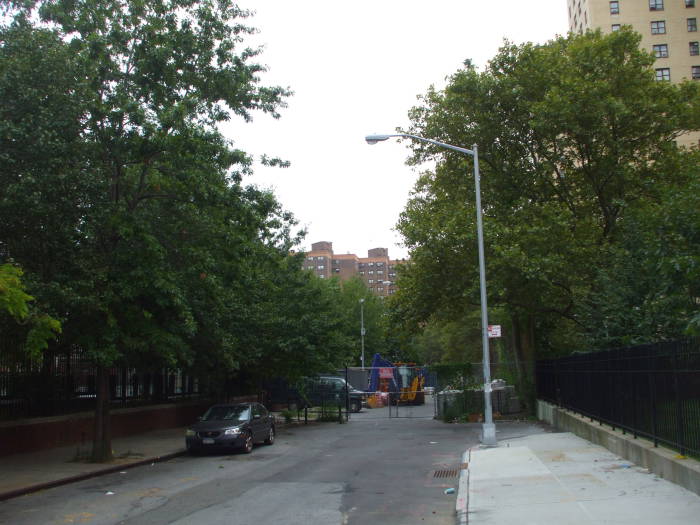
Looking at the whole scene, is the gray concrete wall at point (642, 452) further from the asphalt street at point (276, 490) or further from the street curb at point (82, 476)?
the street curb at point (82, 476)

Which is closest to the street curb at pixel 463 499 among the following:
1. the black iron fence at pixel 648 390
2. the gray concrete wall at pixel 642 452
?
the gray concrete wall at pixel 642 452

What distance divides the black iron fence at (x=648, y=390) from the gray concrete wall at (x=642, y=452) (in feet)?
0.57

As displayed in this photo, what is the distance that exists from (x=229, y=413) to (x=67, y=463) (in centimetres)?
475

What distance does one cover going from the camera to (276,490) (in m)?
12.4

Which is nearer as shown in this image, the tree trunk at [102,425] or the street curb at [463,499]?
the street curb at [463,499]

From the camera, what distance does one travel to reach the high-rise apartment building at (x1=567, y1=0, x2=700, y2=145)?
220ft

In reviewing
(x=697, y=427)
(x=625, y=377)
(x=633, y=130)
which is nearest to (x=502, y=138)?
(x=633, y=130)

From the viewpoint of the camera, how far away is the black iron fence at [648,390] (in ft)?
31.3

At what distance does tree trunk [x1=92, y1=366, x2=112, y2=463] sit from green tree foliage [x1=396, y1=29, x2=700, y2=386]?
13.5 m

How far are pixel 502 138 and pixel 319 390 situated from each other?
1504cm

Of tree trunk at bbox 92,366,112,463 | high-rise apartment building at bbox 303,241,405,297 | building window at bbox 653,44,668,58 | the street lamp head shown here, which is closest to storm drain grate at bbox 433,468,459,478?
tree trunk at bbox 92,366,112,463

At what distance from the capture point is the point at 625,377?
1316cm

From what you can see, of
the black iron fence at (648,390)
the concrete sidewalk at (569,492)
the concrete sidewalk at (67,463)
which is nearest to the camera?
the concrete sidewalk at (569,492)

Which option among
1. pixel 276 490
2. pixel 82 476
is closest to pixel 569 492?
pixel 276 490
